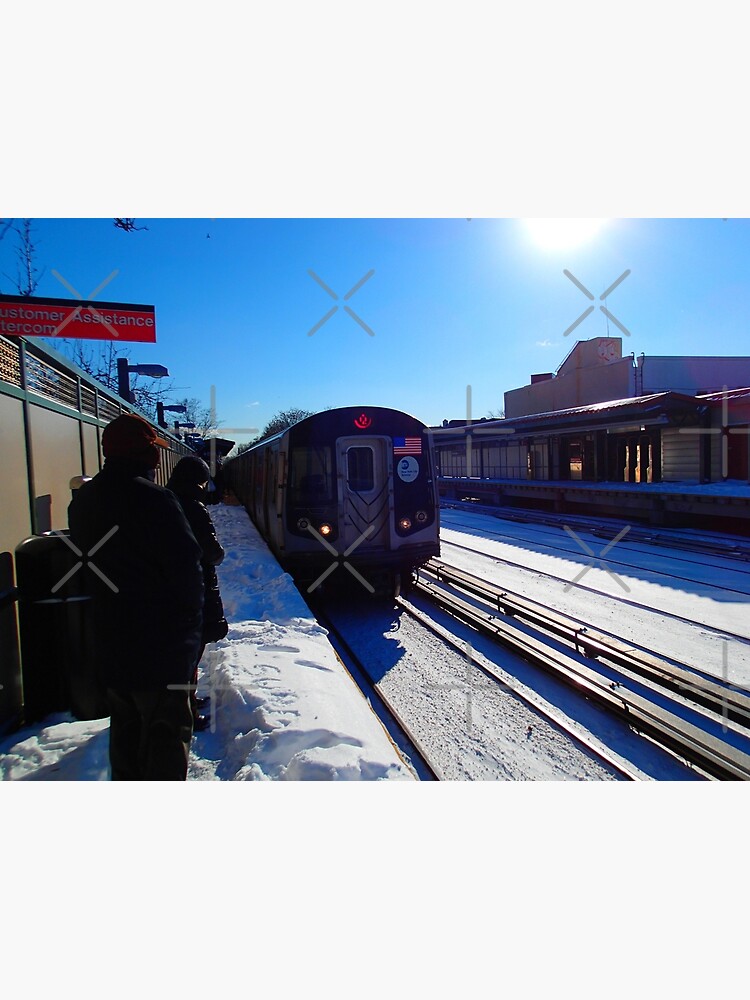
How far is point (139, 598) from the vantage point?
7.23 feet

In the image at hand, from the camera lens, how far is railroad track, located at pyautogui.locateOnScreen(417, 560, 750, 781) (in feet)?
11.7

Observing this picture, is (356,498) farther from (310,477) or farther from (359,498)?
(310,477)

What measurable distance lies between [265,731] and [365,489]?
14.3 ft

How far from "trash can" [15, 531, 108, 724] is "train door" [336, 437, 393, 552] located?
3.99 m

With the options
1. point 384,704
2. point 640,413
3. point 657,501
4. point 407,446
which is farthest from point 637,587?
point 640,413

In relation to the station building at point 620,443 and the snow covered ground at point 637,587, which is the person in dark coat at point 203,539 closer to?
the snow covered ground at point 637,587

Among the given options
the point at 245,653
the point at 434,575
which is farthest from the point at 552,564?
the point at 245,653

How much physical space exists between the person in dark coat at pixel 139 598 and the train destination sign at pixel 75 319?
190cm

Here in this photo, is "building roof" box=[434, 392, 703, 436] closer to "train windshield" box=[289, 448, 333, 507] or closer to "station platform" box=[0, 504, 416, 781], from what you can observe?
"train windshield" box=[289, 448, 333, 507]

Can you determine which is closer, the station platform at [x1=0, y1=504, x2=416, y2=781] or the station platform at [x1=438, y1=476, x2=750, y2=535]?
the station platform at [x1=0, y1=504, x2=416, y2=781]

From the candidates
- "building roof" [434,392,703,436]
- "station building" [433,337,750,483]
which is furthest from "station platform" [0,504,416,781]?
"station building" [433,337,750,483]

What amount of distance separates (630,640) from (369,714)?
3.54 metres

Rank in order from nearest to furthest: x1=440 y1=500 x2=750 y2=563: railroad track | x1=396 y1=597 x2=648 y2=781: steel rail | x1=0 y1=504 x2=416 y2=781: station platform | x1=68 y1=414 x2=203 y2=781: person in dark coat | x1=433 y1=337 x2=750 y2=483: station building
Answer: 1. x1=68 y1=414 x2=203 y2=781: person in dark coat
2. x1=0 y1=504 x2=416 y2=781: station platform
3. x1=396 y1=597 x2=648 y2=781: steel rail
4. x1=440 y1=500 x2=750 y2=563: railroad track
5. x1=433 y1=337 x2=750 y2=483: station building

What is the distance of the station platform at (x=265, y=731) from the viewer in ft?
9.25
